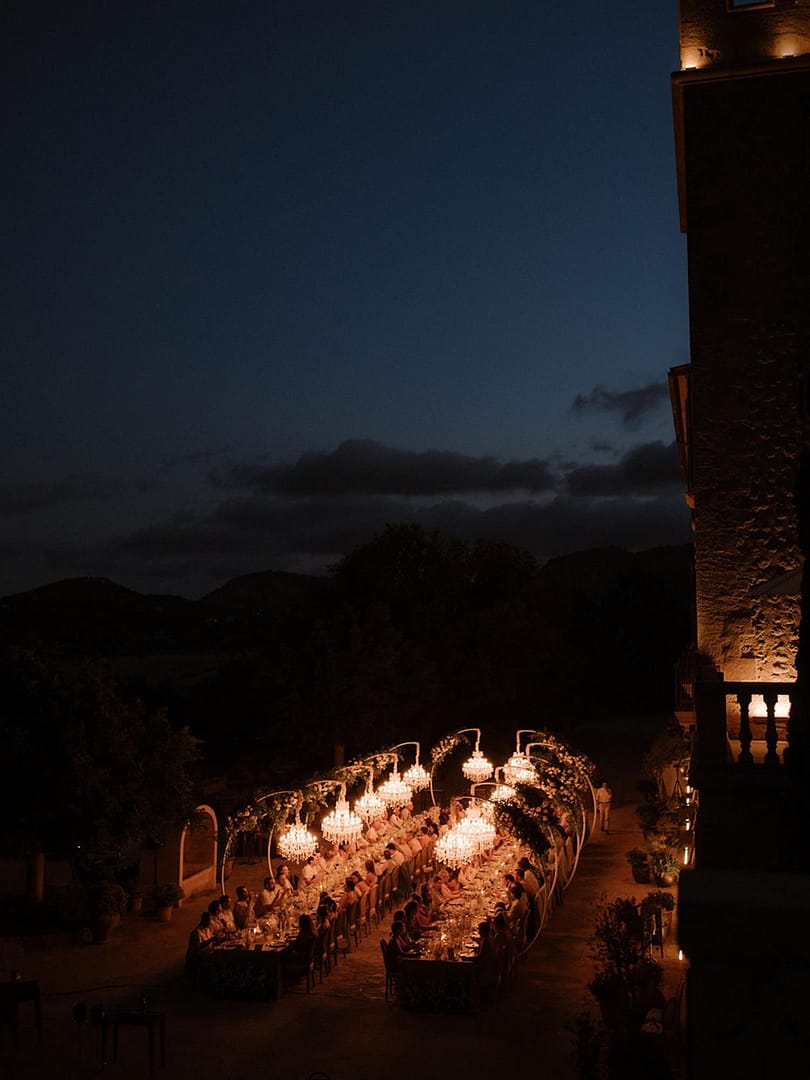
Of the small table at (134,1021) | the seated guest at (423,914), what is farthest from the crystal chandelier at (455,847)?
the small table at (134,1021)

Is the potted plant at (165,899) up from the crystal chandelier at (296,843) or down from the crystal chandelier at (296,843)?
down

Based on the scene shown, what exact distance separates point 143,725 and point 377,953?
6.57m

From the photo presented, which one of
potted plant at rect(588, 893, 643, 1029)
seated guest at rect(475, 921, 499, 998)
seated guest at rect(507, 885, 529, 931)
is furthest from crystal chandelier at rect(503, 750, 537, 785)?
potted plant at rect(588, 893, 643, 1029)

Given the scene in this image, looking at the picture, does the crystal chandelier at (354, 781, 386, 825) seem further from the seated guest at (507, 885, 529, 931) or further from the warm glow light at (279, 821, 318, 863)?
the seated guest at (507, 885, 529, 931)

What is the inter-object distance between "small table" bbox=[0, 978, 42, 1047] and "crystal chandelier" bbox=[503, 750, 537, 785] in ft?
31.8

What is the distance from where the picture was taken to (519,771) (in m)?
20.4

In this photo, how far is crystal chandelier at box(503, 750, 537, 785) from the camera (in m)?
19.7

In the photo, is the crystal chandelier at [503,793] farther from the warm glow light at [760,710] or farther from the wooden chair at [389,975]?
the warm glow light at [760,710]

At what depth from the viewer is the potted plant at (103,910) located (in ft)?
56.7

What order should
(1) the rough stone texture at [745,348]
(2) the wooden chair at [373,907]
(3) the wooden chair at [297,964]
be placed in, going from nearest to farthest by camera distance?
(3) the wooden chair at [297,964] < (1) the rough stone texture at [745,348] < (2) the wooden chair at [373,907]

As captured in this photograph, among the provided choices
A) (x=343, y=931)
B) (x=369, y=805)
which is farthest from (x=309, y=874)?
(x=369, y=805)

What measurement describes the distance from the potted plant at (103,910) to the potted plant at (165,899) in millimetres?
1069

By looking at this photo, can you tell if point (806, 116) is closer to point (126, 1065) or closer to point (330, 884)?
point (330, 884)

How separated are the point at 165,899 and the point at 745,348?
1443 centimetres
